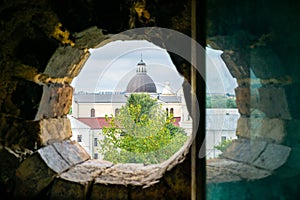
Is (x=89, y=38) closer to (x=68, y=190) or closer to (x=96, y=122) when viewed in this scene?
(x=68, y=190)

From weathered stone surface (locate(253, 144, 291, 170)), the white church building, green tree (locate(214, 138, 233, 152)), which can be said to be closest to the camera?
weathered stone surface (locate(253, 144, 291, 170))

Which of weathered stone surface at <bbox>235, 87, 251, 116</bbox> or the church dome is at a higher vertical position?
the church dome

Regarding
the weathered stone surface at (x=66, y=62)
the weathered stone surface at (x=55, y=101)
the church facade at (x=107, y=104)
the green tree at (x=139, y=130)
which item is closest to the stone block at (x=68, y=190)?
the weathered stone surface at (x=55, y=101)

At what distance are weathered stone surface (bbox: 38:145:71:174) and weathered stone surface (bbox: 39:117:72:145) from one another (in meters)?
0.04

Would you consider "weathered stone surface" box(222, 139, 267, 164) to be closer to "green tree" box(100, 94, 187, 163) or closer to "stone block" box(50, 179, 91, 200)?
"stone block" box(50, 179, 91, 200)

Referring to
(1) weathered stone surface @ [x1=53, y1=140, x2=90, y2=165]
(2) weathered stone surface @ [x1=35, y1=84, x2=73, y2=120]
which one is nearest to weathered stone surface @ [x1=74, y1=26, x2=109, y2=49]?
(2) weathered stone surface @ [x1=35, y1=84, x2=73, y2=120]

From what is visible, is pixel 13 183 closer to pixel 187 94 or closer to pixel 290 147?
pixel 187 94

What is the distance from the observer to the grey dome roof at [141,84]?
2494 millimetres

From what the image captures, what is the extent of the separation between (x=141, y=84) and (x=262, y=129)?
1.82 m

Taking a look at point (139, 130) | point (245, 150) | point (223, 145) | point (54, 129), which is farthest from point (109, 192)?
point (139, 130)

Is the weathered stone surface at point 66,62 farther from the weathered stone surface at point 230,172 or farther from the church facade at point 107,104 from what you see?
the weathered stone surface at point 230,172

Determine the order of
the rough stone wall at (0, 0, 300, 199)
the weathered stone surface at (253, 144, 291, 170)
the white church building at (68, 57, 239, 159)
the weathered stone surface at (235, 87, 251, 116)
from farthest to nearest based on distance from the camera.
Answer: the white church building at (68, 57, 239, 159)
the rough stone wall at (0, 0, 300, 199)
the weathered stone surface at (235, 87, 251, 116)
the weathered stone surface at (253, 144, 291, 170)

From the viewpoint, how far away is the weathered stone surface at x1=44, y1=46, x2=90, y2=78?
168cm

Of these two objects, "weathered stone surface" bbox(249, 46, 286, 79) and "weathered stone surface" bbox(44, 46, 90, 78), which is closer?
"weathered stone surface" bbox(249, 46, 286, 79)
